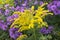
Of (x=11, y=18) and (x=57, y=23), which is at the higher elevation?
(x=11, y=18)

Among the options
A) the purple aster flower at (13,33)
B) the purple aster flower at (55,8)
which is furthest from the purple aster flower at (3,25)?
the purple aster flower at (55,8)

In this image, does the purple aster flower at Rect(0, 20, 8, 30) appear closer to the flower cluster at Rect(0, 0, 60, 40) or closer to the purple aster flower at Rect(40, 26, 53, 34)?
the flower cluster at Rect(0, 0, 60, 40)

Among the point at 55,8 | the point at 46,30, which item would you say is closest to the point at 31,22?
the point at 46,30

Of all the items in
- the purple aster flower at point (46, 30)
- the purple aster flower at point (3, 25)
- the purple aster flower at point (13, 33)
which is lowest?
the purple aster flower at point (46, 30)

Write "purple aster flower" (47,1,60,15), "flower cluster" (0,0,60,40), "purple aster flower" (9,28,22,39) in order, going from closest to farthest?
1. "flower cluster" (0,0,60,40)
2. "purple aster flower" (9,28,22,39)
3. "purple aster flower" (47,1,60,15)

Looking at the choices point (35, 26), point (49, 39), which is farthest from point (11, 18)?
point (49, 39)

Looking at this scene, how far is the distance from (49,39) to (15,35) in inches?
20.1

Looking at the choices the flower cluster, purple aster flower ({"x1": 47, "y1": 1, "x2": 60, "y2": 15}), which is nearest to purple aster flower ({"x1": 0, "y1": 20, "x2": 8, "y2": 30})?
the flower cluster

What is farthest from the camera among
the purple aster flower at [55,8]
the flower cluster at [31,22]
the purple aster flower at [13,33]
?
the purple aster flower at [55,8]

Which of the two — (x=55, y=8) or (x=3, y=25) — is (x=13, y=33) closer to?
(x=3, y=25)

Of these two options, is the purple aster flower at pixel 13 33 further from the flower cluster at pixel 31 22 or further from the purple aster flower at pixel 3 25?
the purple aster flower at pixel 3 25

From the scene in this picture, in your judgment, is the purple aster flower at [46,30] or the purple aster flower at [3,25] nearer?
the purple aster flower at [46,30]

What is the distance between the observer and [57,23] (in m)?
3.60

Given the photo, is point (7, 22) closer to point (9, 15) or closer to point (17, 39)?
point (9, 15)
